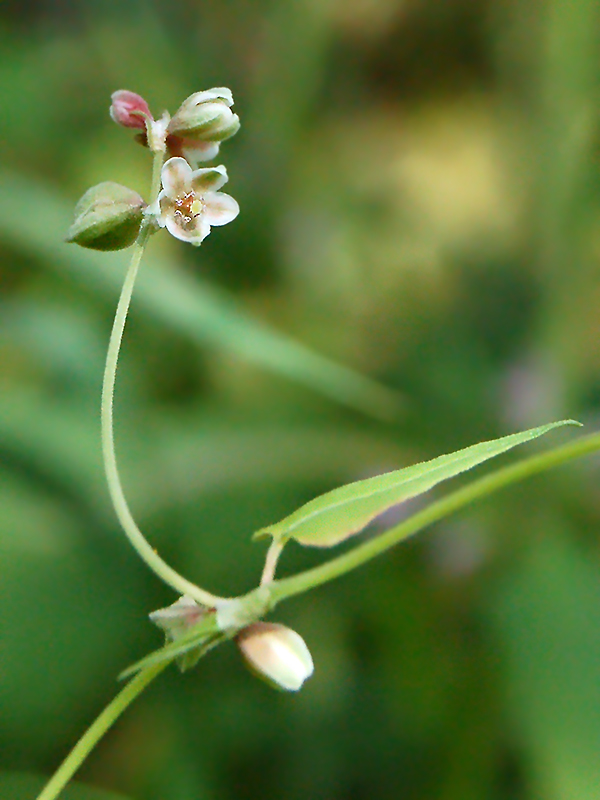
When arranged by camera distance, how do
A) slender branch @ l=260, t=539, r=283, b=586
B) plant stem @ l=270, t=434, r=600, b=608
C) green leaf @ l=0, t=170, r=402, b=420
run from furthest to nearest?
green leaf @ l=0, t=170, r=402, b=420
slender branch @ l=260, t=539, r=283, b=586
plant stem @ l=270, t=434, r=600, b=608

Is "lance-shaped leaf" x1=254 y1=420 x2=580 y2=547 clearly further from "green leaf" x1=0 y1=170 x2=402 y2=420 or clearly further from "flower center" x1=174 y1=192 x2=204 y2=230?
"green leaf" x1=0 y1=170 x2=402 y2=420

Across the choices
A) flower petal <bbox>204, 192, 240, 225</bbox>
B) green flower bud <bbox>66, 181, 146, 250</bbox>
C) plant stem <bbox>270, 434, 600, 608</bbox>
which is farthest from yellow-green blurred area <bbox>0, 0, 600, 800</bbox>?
plant stem <bbox>270, 434, 600, 608</bbox>

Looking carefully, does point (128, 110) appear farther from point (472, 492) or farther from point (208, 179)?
point (472, 492)

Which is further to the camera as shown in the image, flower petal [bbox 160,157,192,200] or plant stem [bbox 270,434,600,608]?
flower petal [bbox 160,157,192,200]

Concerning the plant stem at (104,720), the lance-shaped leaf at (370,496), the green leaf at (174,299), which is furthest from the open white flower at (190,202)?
the green leaf at (174,299)

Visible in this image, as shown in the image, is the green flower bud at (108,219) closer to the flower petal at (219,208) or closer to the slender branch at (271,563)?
the flower petal at (219,208)

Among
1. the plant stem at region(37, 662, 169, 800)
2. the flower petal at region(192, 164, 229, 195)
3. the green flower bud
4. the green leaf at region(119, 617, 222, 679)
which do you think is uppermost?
the flower petal at region(192, 164, 229, 195)

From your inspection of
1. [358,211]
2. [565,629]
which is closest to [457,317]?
[358,211]
